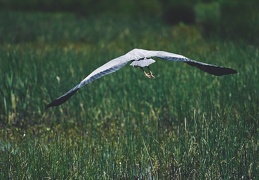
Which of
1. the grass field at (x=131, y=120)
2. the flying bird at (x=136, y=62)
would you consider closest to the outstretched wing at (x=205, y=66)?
the flying bird at (x=136, y=62)

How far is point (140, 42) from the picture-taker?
10422 millimetres

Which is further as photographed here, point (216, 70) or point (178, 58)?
point (216, 70)

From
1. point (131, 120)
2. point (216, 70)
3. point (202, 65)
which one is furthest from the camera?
point (131, 120)

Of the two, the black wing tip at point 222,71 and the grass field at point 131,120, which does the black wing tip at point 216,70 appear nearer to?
the black wing tip at point 222,71

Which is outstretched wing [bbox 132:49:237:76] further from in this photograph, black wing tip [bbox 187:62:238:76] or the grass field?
the grass field

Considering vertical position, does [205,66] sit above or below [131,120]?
above

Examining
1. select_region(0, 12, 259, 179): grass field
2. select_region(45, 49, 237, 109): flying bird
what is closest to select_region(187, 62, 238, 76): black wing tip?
select_region(45, 49, 237, 109): flying bird

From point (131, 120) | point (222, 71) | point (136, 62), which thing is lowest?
point (131, 120)

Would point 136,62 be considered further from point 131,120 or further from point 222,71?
point 131,120

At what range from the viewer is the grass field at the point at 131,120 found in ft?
13.8

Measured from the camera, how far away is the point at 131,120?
18.6 ft

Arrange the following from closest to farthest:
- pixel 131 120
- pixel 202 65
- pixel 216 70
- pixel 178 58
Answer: pixel 178 58 → pixel 202 65 → pixel 216 70 → pixel 131 120

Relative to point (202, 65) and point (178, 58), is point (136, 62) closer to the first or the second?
point (178, 58)

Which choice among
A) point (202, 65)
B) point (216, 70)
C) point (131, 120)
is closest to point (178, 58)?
point (202, 65)
